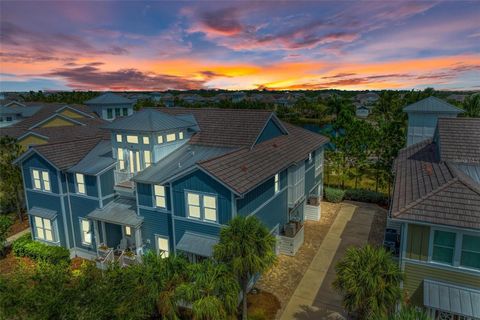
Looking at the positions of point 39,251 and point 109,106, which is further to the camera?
point 109,106

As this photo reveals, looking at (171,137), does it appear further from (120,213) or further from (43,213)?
(43,213)

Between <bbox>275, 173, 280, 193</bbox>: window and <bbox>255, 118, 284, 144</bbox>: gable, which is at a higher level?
<bbox>255, 118, 284, 144</bbox>: gable

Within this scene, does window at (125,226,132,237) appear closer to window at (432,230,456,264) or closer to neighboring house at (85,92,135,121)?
window at (432,230,456,264)

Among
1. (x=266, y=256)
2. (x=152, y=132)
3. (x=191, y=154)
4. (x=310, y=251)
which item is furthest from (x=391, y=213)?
(x=152, y=132)

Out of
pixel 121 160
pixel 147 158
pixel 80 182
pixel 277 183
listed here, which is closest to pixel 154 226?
pixel 147 158

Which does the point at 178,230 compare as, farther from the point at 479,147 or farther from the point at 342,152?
the point at 342,152

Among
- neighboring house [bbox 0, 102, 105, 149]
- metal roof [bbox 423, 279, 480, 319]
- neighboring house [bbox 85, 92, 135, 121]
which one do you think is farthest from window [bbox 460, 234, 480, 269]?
neighboring house [bbox 85, 92, 135, 121]
